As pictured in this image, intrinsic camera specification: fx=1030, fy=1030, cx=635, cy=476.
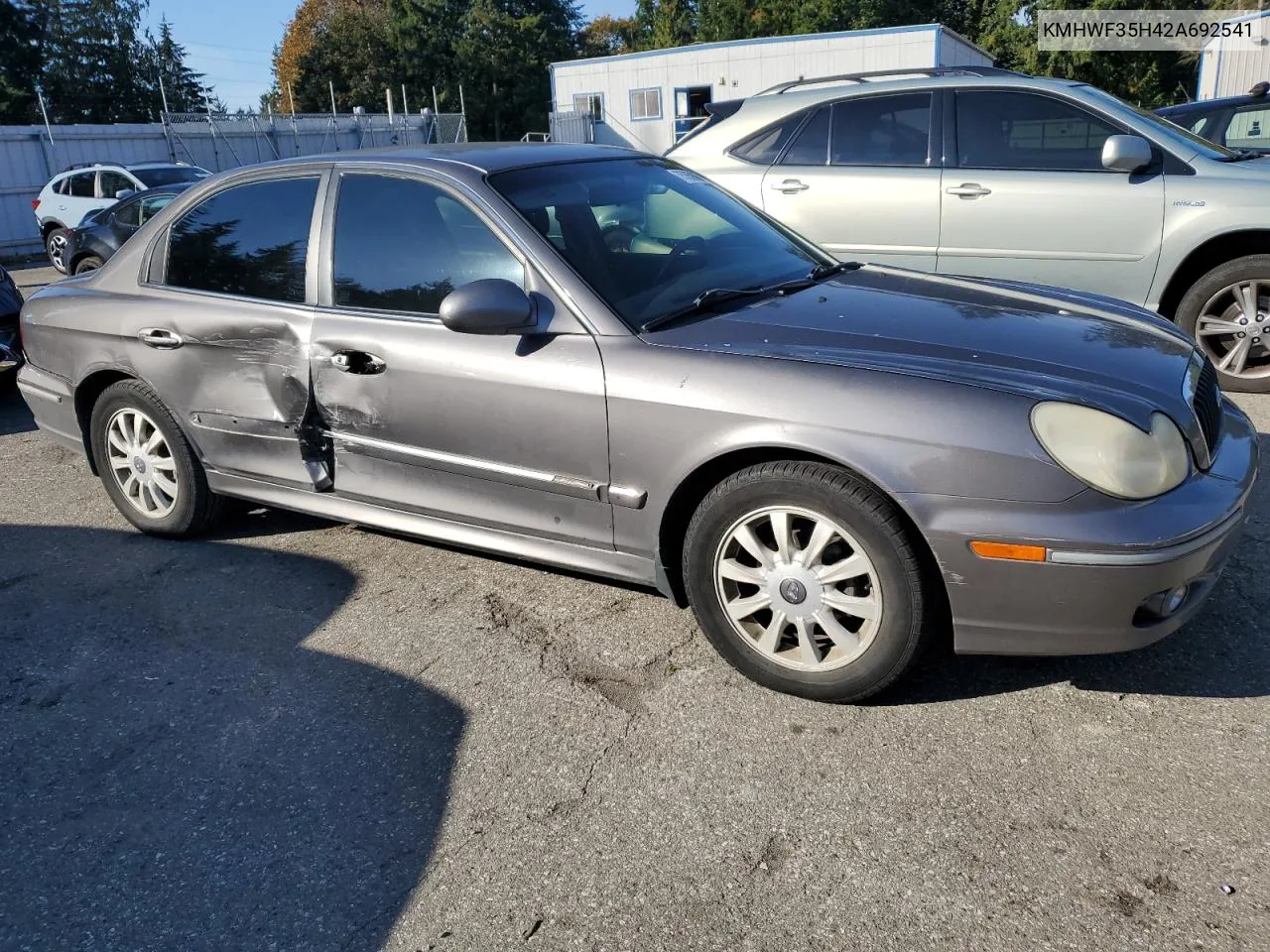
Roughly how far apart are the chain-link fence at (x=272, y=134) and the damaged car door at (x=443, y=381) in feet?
62.3

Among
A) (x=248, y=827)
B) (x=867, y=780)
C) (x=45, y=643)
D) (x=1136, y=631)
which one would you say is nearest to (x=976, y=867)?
(x=867, y=780)

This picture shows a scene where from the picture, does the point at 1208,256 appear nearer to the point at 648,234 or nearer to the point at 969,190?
the point at 969,190

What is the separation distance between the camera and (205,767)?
290 centimetres

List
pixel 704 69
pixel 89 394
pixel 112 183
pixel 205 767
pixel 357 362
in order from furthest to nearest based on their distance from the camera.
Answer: pixel 704 69 < pixel 112 183 < pixel 89 394 < pixel 357 362 < pixel 205 767

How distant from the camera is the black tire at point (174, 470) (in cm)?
431

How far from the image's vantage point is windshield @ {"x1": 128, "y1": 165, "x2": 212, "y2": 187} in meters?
15.4

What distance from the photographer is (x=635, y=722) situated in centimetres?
298

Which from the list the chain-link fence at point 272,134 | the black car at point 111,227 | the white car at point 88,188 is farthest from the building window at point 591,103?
the black car at point 111,227

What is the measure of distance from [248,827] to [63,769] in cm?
71

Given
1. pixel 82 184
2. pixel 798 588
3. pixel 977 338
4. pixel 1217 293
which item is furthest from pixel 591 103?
pixel 798 588

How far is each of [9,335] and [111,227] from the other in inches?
217

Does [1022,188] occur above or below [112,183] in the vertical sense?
below

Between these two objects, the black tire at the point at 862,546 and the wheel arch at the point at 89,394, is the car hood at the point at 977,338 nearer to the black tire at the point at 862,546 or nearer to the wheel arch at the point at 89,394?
the black tire at the point at 862,546

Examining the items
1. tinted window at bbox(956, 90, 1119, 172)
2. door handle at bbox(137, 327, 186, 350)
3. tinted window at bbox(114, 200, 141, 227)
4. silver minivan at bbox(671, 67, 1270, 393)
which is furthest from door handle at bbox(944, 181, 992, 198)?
tinted window at bbox(114, 200, 141, 227)
